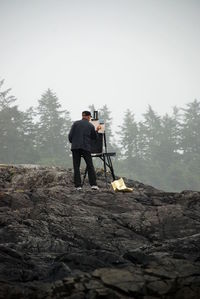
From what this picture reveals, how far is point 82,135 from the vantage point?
10.4 metres

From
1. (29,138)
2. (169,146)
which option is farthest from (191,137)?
(29,138)

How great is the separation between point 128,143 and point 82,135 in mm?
46539

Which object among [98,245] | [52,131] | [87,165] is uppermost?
[52,131]

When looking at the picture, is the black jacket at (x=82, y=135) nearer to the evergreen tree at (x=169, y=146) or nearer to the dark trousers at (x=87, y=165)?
the dark trousers at (x=87, y=165)

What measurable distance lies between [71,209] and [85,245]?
1697mm

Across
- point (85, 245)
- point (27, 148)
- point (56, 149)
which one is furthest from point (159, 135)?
point (85, 245)

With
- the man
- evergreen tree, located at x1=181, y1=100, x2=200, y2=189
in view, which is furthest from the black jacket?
evergreen tree, located at x1=181, y1=100, x2=200, y2=189

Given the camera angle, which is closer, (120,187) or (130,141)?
(120,187)

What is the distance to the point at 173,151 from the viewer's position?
57562 mm

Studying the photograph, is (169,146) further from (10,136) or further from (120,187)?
(120,187)

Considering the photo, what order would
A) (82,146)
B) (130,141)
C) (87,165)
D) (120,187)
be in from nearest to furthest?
(120,187) → (82,146) → (87,165) → (130,141)

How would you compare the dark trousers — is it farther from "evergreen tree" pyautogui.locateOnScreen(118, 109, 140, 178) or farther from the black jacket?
"evergreen tree" pyautogui.locateOnScreen(118, 109, 140, 178)

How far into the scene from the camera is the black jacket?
10.3 m

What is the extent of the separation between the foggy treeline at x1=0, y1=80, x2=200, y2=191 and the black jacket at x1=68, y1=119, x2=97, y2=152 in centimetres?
3354
